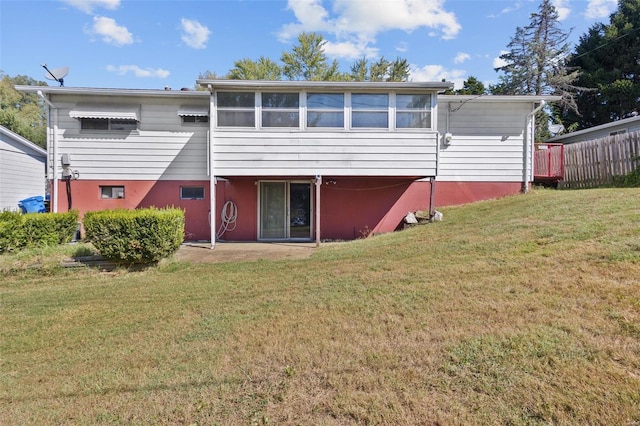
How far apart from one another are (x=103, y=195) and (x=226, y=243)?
3.93 m

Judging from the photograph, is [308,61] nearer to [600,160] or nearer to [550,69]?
[550,69]

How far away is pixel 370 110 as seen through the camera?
884 centimetres

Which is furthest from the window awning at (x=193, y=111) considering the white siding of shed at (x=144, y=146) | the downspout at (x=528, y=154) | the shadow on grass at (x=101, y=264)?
the downspout at (x=528, y=154)

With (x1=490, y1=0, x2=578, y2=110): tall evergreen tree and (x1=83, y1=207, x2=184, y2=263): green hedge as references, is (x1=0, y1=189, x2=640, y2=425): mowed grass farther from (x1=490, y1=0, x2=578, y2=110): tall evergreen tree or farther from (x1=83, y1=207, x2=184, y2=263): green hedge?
(x1=490, y1=0, x2=578, y2=110): tall evergreen tree

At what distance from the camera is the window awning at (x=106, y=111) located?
912 centimetres

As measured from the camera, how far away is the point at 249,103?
8.71 m

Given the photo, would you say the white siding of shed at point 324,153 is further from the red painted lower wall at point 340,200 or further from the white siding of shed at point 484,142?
the white siding of shed at point 484,142

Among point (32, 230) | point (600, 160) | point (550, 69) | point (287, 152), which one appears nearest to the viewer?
point (32, 230)

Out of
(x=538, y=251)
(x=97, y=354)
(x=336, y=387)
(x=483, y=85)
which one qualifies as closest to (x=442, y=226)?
(x=538, y=251)

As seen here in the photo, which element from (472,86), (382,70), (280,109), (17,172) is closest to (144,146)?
(280,109)

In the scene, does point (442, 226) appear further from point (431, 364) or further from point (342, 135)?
point (431, 364)

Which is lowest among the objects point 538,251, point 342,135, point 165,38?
point 538,251

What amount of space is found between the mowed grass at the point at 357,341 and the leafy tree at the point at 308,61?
23.2m

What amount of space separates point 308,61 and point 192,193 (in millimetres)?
19773
